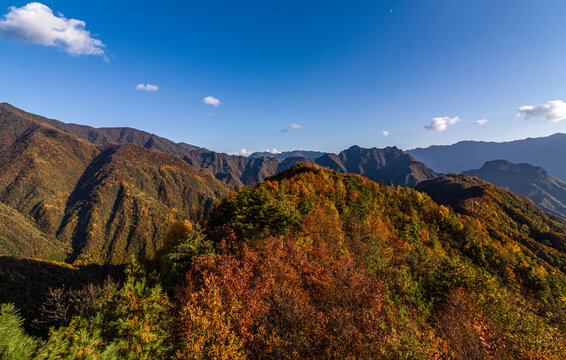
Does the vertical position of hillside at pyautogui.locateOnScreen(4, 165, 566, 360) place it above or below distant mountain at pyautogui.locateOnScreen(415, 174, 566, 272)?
above

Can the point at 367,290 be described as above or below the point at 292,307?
below

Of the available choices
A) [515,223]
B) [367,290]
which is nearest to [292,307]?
[367,290]

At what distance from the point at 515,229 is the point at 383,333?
19265 centimetres

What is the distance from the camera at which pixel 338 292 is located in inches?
703

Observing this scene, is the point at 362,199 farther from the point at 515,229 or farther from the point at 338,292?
the point at 515,229

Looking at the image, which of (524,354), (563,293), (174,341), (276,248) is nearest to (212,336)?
(174,341)

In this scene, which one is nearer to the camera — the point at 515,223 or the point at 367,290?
the point at 367,290

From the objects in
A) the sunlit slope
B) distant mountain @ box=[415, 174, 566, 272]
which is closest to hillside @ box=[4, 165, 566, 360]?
the sunlit slope

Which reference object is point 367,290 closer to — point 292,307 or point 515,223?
point 292,307

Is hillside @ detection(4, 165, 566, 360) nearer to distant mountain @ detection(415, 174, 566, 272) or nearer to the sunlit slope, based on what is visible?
the sunlit slope

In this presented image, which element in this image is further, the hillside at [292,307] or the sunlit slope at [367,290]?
the sunlit slope at [367,290]

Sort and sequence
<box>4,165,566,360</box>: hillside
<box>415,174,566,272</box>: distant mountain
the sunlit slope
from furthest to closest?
<box>415,174,566,272</box>: distant mountain
the sunlit slope
<box>4,165,566,360</box>: hillside

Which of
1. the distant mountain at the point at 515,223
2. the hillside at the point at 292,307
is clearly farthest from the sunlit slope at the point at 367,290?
the distant mountain at the point at 515,223

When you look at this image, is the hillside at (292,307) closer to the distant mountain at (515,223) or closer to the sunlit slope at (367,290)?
the sunlit slope at (367,290)
